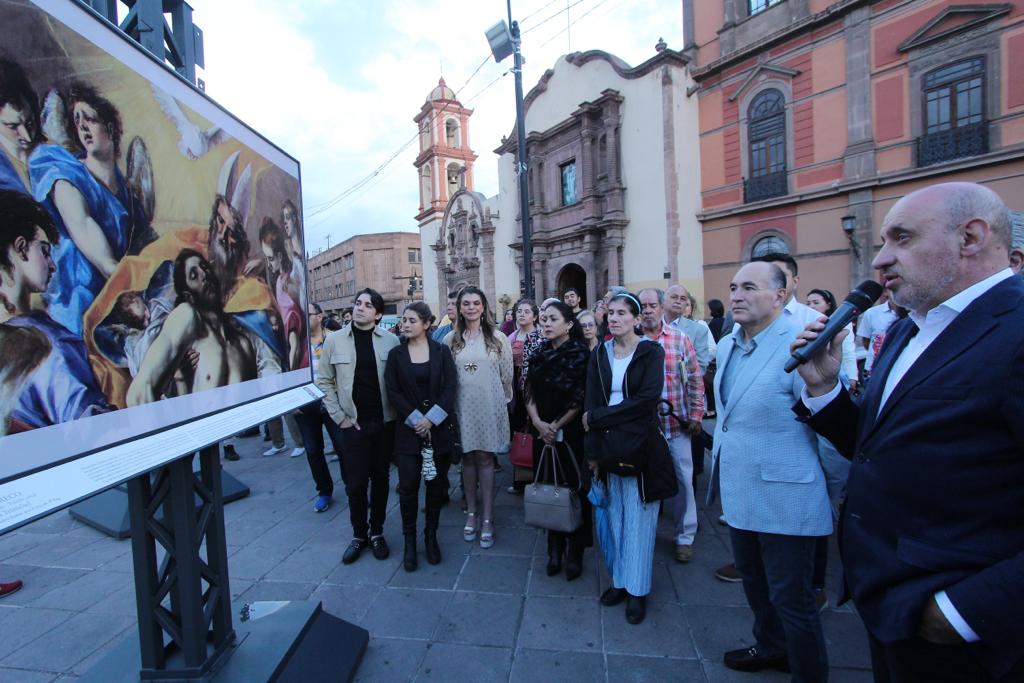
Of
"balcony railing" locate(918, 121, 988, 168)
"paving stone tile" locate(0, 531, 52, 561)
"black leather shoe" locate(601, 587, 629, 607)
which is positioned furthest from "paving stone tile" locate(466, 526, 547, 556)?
"balcony railing" locate(918, 121, 988, 168)

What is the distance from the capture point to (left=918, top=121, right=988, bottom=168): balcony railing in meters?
10.4

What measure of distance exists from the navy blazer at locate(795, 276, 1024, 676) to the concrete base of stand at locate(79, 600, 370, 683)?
2.19m

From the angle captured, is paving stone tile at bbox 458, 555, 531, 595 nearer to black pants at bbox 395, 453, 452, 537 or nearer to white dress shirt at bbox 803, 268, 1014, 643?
black pants at bbox 395, 453, 452, 537

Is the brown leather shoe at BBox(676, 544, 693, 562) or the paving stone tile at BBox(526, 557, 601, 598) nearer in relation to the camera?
the paving stone tile at BBox(526, 557, 601, 598)

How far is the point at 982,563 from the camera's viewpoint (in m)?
1.13

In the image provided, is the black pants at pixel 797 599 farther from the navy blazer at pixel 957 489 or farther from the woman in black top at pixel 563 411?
the woman in black top at pixel 563 411

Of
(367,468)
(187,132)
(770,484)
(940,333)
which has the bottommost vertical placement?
(367,468)

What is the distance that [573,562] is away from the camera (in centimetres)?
321

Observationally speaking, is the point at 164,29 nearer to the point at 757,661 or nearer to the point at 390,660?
the point at 390,660

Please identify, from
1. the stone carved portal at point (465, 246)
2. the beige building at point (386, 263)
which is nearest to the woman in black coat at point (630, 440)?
the stone carved portal at point (465, 246)

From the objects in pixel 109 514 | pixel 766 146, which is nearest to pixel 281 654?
pixel 109 514

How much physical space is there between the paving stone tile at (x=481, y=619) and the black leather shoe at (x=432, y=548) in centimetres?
42

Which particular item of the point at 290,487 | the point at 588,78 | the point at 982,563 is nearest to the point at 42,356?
the point at 982,563

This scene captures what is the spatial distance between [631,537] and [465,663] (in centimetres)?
110
